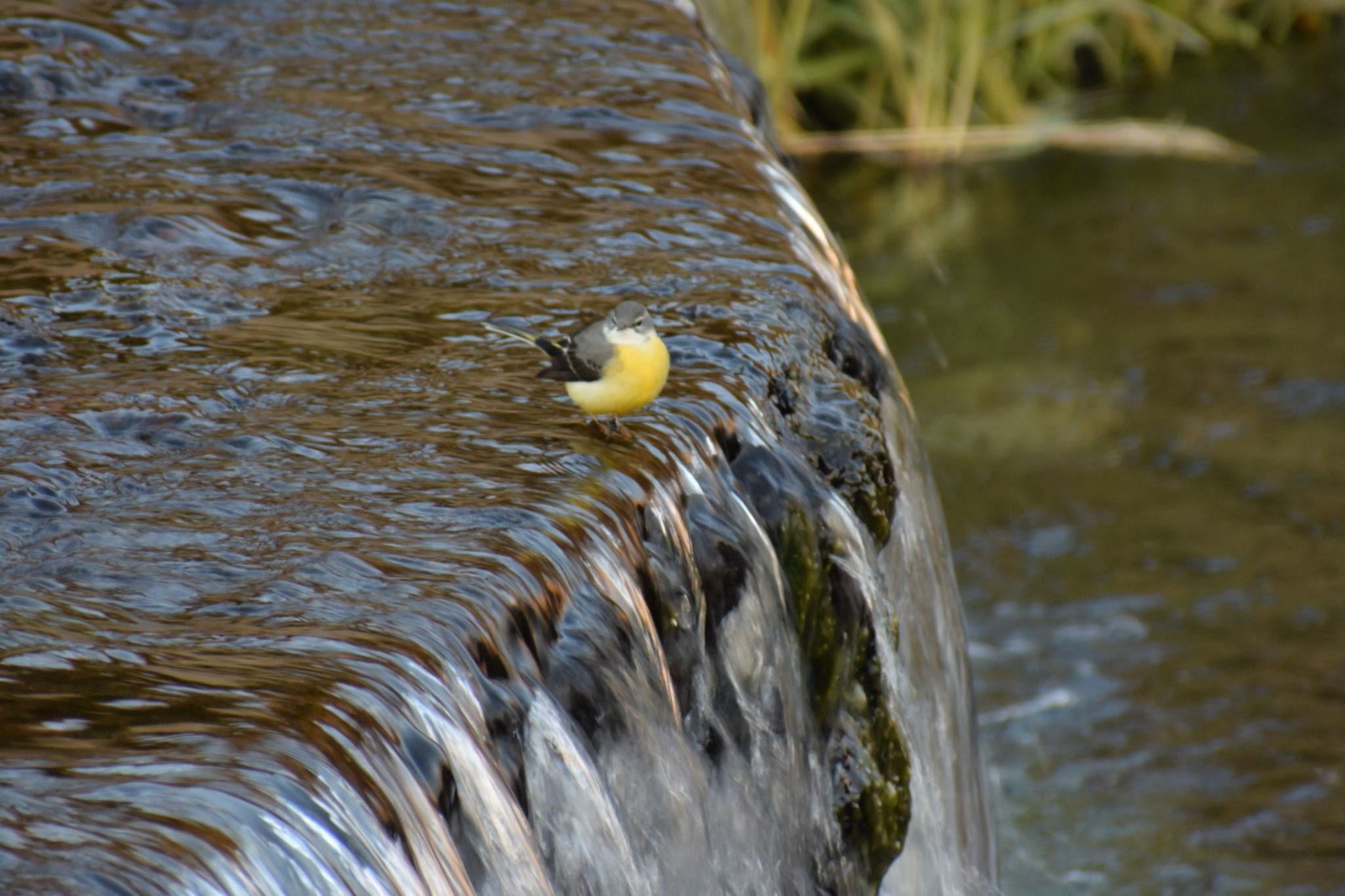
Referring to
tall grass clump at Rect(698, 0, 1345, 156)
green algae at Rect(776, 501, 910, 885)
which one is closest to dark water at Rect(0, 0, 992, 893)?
green algae at Rect(776, 501, 910, 885)

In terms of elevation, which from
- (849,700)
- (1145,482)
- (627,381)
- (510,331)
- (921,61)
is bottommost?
(1145,482)

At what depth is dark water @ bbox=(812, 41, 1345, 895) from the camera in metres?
5.58

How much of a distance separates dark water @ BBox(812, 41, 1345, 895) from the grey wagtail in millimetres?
2904

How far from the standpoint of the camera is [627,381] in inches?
122

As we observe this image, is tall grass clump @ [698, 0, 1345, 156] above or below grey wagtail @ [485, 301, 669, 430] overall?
below

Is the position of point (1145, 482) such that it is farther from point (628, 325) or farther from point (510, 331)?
point (628, 325)

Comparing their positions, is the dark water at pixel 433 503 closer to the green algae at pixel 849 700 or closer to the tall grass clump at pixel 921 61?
the green algae at pixel 849 700

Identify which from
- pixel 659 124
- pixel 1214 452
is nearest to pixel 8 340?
pixel 659 124

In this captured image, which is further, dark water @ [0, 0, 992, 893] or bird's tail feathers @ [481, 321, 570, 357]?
bird's tail feathers @ [481, 321, 570, 357]

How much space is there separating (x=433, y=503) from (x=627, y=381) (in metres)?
0.45

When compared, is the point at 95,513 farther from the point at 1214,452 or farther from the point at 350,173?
the point at 1214,452

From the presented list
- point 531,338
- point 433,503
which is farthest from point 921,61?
point 433,503

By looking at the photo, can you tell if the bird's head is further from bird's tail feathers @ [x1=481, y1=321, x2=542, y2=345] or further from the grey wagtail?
bird's tail feathers @ [x1=481, y1=321, x2=542, y2=345]

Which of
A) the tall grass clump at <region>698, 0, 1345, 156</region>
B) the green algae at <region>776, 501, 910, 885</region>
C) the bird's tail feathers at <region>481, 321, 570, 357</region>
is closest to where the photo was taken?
the bird's tail feathers at <region>481, 321, 570, 357</region>
